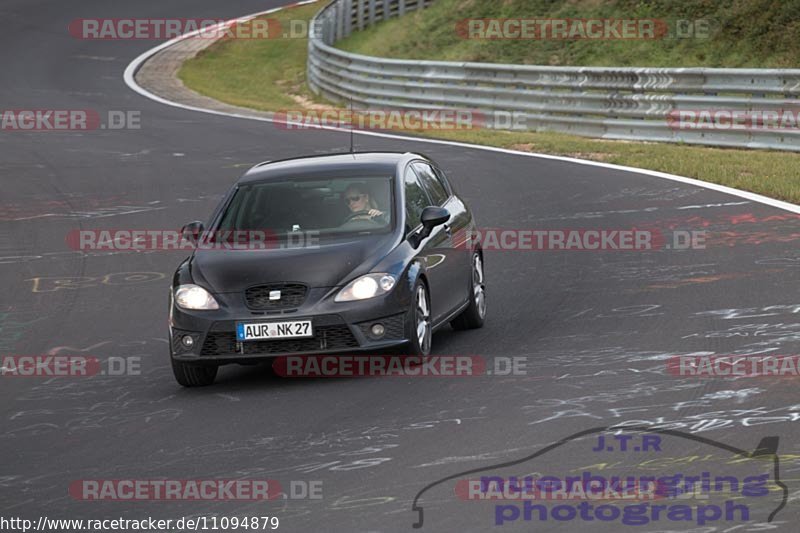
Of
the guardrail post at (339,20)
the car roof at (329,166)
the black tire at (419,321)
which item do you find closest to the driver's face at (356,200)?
the car roof at (329,166)

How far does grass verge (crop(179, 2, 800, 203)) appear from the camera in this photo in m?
20.7

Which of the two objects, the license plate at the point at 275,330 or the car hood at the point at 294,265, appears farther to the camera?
the car hood at the point at 294,265

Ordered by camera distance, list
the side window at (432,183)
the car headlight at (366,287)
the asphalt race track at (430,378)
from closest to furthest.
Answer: the asphalt race track at (430,378) < the car headlight at (366,287) < the side window at (432,183)

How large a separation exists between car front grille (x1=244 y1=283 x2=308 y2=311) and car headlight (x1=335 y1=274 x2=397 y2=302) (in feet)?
0.85

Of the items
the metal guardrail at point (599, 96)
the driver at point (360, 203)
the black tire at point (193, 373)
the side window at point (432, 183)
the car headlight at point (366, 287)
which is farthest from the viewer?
the metal guardrail at point (599, 96)

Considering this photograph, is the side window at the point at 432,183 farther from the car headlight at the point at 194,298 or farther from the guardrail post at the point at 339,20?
the guardrail post at the point at 339,20

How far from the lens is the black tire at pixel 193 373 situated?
11.0 metres

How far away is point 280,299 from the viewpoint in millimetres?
10867

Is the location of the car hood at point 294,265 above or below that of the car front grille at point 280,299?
above

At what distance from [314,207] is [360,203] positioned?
1.13 ft

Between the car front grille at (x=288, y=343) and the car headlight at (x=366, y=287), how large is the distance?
0.22 m

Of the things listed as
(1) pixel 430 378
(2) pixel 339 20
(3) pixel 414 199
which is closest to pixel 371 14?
(2) pixel 339 20

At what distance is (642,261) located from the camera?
15227 mm

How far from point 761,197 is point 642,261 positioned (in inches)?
165
